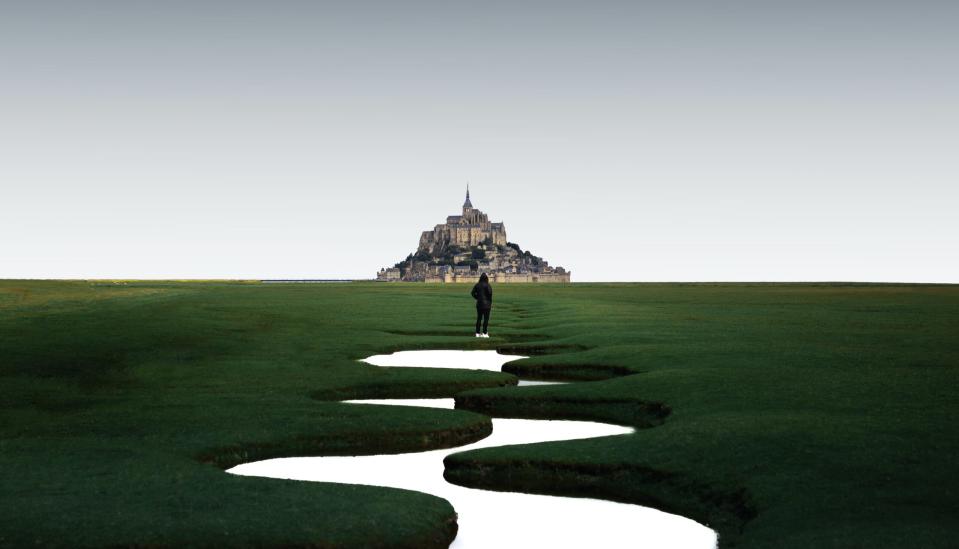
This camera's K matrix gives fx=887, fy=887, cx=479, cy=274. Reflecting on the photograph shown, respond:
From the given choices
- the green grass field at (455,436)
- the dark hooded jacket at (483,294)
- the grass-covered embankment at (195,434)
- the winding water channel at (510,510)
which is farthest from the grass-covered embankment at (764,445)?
the dark hooded jacket at (483,294)

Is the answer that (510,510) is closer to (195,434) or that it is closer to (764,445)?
(764,445)

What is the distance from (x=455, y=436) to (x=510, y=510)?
577cm

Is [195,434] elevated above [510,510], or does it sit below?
above

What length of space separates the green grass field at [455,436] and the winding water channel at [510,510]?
0.45 meters

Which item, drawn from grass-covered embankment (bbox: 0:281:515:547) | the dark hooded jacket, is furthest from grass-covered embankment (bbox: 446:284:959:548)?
the dark hooded jacket

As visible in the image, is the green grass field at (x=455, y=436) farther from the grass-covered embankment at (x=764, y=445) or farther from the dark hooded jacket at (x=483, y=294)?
the dark hooded jacket at (x=483, y=294)

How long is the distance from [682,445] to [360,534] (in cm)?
718

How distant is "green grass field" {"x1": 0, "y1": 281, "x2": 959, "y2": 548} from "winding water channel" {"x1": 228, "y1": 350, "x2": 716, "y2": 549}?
1.46 feet

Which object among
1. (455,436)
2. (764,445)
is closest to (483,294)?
(455,436)

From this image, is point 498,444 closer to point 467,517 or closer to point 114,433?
point 467,517

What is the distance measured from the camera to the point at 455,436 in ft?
64.8

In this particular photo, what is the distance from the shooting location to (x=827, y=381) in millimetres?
23891

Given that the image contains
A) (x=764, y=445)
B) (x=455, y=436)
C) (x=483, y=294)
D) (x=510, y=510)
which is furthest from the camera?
(x=483, y=294)

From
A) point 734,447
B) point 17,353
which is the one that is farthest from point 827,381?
point 17,353
